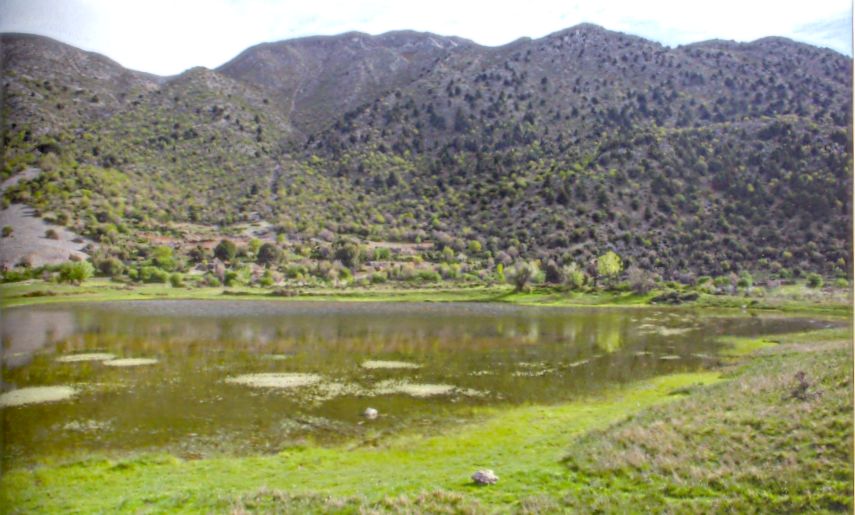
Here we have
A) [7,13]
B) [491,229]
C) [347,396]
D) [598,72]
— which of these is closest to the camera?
[7,13]

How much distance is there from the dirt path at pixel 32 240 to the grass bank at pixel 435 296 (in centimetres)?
403

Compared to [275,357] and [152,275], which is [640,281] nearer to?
[275,357]

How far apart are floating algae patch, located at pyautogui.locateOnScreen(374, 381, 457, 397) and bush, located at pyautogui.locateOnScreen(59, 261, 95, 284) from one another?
53.5m

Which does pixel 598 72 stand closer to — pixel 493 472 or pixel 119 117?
pixel 119 117

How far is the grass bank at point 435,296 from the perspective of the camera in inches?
Result: 2203

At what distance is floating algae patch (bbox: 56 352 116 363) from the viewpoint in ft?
90.0

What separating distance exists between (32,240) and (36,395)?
191 ft

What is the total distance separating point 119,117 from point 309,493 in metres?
126

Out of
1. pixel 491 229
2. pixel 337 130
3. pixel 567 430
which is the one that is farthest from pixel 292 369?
pixel 337 130

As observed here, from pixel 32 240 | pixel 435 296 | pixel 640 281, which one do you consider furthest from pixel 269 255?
pixel 640 281

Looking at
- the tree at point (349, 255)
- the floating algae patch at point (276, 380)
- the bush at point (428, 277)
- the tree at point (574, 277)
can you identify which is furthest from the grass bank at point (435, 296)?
the floating algae patch at point (276, 380)

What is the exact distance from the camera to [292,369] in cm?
2678

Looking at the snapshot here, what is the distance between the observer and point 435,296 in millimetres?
68875

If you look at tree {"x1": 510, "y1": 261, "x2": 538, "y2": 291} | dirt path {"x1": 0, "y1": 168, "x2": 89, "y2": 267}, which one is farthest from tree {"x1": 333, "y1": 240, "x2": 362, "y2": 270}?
dirt path {"x1": 0, "y1": 168, "x2": 89, "y2": 267}
